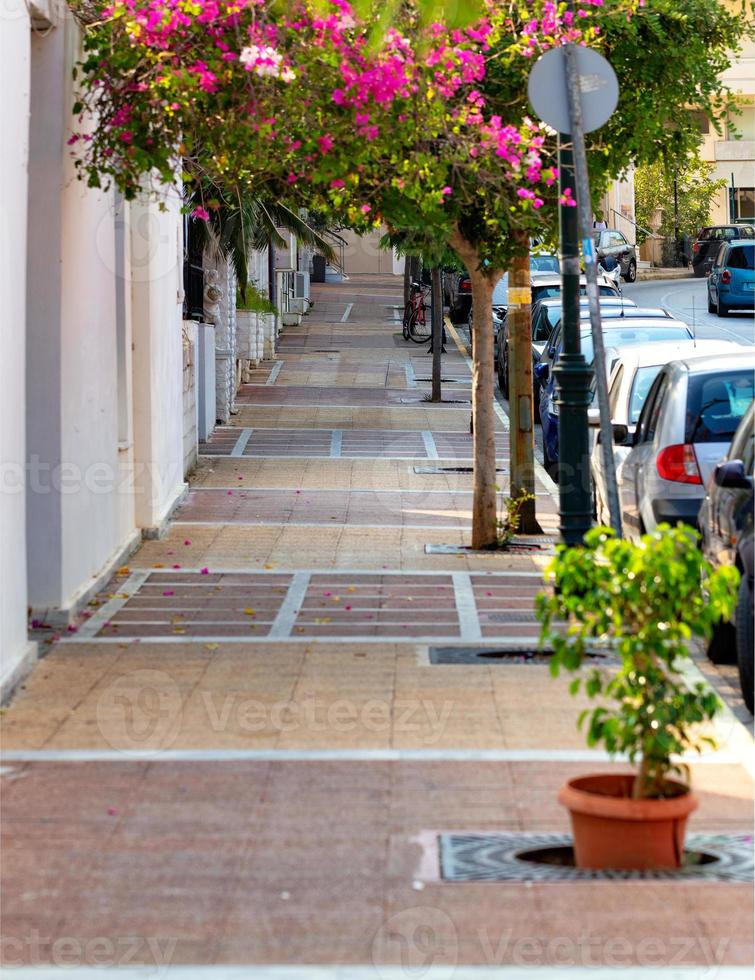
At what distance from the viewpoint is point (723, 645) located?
9766 mm

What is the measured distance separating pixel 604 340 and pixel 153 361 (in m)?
6.47

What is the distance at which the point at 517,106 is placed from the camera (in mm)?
A: 12828

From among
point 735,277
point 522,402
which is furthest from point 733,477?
point 735,277

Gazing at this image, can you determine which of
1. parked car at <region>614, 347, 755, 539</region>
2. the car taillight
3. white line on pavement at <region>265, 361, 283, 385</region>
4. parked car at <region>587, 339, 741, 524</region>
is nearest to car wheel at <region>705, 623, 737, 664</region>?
parked car at <region>614, 347, 755, 539</region>

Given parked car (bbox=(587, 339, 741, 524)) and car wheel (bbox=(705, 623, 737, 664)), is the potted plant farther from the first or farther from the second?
parked car (bbox=(587, 339, 741, 524))

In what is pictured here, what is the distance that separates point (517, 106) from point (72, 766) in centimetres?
734

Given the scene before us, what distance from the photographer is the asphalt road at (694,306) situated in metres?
32.7

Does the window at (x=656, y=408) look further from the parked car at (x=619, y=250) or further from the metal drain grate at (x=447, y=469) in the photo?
the parked car at (x=619, y=250)

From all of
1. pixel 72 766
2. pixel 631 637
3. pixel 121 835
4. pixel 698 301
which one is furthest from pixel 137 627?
pixel 698 301

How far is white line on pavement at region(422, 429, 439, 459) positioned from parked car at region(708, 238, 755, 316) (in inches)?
607

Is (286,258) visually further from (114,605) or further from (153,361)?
(114,605)

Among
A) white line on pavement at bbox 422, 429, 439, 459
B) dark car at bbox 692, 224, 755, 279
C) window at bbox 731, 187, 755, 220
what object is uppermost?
window at bbox 731, 187, 755, 220

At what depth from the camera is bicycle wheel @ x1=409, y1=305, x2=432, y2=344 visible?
120ft

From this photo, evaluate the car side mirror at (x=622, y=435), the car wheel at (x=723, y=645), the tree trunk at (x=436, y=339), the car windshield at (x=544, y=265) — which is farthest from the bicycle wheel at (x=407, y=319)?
the car wheel at (x=723, y=645)
